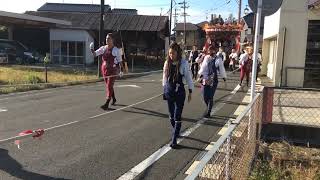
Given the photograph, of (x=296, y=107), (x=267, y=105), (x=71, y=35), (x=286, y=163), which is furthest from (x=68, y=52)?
(x=286, y=163)

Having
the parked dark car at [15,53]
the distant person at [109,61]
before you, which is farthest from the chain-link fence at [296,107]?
the parked dark car at [15,53]

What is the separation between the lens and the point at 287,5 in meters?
20.6

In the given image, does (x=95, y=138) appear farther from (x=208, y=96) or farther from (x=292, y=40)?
(x=292, y=40)

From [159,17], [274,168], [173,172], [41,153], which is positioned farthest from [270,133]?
[159,17]

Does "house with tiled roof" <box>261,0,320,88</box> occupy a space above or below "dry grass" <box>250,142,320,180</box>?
above

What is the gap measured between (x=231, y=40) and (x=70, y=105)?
23.4 metres

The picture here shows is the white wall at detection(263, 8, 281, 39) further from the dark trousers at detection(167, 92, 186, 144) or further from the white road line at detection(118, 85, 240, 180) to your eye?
the dark trousers at detection(167, 92, 186, 144)

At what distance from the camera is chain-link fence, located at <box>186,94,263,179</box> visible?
3.45 m

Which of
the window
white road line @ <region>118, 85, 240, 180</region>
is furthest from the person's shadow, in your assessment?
the window

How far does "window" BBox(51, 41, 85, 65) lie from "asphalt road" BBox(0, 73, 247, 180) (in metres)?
29.8

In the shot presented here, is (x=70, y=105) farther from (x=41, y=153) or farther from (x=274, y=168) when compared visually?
(x=274, y=168)

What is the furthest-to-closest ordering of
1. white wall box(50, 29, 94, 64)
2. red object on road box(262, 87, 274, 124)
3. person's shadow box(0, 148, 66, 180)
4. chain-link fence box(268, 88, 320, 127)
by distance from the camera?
1. white wall box(50, 29, 94, 64)
2. chain-link fence box(268, 88, 320, 127)
3. red object on road box(262, 87, 274, 124)
4. person's shadow box(0, 148, 66, 180)

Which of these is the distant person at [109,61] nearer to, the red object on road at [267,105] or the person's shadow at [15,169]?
the red object on road at [267,105]

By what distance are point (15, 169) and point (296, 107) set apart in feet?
23.4
